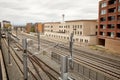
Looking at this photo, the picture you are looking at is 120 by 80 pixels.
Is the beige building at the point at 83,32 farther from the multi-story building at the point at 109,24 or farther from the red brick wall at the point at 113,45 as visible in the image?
the red brick wall at the point at 113,45

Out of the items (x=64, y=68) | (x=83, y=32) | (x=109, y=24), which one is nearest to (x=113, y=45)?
(x=109, y=24)

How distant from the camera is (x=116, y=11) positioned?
40500mm

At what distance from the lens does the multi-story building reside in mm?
38250

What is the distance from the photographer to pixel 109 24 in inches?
1740

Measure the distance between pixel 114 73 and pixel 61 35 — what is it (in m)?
46.3

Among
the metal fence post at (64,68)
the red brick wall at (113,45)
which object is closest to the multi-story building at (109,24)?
the red brick wall at (113,45)

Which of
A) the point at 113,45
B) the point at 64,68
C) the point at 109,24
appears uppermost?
the point at 109,24

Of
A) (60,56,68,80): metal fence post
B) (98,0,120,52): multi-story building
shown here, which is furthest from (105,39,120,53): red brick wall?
(60,56,68,80): metal fence post

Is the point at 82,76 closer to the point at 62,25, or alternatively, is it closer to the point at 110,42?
the point at 110,42

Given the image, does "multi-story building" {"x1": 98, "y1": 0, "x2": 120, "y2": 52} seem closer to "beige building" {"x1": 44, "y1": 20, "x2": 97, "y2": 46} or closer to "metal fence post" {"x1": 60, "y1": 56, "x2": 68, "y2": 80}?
"beige building" {"x1": 44, "y1": 20, "x2": 97, "y2": 46}

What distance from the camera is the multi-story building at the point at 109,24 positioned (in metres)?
38.2

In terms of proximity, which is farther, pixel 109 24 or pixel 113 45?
pixel 109 24

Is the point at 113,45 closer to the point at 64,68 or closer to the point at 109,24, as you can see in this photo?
the point at 109,24

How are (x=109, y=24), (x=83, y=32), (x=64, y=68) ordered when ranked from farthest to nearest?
1. (x=83, y=32)
2. (x=109, y=24)
3. (x=64, y=68)
